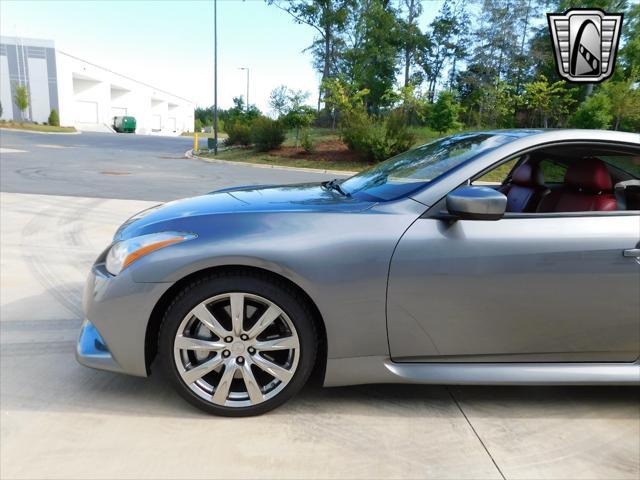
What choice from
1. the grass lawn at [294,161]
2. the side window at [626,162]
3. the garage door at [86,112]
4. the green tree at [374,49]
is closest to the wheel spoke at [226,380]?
the side window at [626,162]

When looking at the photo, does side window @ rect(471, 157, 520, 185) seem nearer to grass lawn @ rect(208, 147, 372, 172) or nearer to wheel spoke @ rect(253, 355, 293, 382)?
wheel spoke @ rect(253, 355, 293, 382)

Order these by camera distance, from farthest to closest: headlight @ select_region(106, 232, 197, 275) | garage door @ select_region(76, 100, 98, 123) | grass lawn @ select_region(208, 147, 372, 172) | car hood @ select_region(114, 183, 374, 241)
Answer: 1. garage door @ select_region(76, 100, 98, 123)
2. grass lawn @ select_region(208, 147, 372, 172)
3. car hood @ select_region(114, 183, 374, 241)
4. headlight @ select_region(106, 232, 197, 275)

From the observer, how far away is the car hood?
8.09 ft

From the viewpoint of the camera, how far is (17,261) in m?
4.86

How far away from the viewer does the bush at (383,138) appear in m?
18.5

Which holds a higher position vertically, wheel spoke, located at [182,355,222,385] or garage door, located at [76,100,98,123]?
garage door, located at [76,100,98,123]

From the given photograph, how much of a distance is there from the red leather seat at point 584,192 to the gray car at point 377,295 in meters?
0.26

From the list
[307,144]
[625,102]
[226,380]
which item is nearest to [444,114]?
[307,144]

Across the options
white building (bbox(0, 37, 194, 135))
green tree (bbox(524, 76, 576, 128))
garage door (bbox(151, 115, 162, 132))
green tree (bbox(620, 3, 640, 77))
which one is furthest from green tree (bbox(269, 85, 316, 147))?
garage door (bbox(151, 115, 162, 132))

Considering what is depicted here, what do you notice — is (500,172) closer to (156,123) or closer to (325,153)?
(325,153)

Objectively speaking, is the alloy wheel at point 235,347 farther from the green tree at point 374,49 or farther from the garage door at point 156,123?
the garage door at point 156,123

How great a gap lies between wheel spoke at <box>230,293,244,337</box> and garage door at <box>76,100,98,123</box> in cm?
6919

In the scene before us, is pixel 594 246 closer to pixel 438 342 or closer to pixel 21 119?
pixel 438 342

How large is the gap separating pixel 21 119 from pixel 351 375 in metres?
63.5
